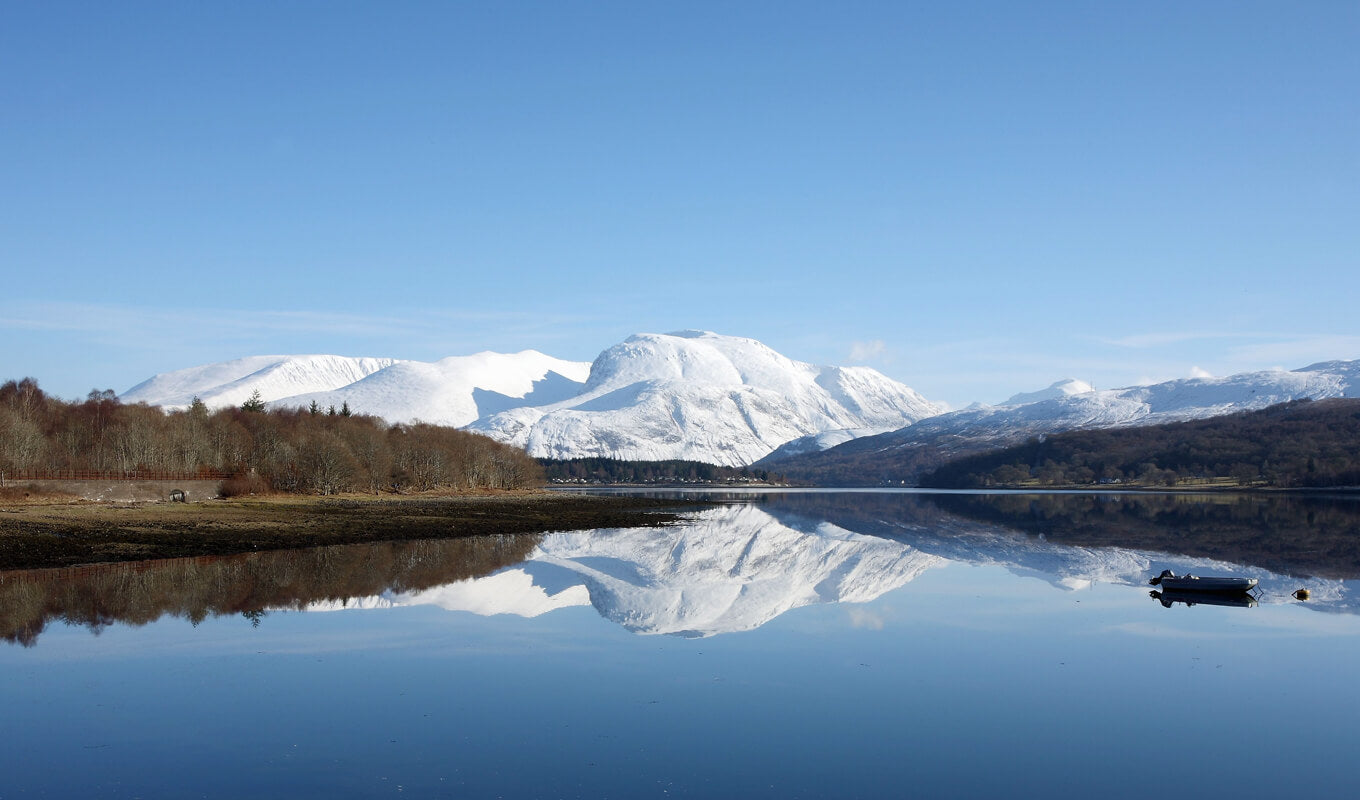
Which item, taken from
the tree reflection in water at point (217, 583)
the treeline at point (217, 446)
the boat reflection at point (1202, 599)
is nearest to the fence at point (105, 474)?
the treeline at point (217, 446)

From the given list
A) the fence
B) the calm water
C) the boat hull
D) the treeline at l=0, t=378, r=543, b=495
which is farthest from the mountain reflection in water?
the treeline at l=0, t=378, r=543, b=495

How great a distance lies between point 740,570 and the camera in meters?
42.8

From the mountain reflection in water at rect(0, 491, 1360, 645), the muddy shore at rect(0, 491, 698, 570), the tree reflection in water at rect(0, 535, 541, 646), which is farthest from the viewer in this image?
the muddy shore at rect(0, 491, 698, 570)

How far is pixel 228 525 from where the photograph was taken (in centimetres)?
5600

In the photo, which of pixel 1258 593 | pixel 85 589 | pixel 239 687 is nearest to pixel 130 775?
pixel 239 687

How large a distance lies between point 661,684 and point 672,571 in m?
22.4

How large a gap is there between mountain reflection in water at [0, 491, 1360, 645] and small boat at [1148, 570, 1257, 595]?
2.52 ft

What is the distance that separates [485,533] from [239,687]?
43347 mm

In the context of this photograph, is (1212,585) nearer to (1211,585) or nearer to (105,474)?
(1211,585)

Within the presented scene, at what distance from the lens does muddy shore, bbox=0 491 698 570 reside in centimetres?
4197

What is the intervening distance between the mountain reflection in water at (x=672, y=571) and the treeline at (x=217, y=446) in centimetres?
4803

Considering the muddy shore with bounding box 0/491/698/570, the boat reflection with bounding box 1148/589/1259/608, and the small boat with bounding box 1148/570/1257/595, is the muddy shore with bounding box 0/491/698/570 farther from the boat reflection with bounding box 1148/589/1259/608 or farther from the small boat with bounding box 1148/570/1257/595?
the small boat with bounding box 1148/570/1257/595

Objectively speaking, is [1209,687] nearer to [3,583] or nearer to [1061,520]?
[3,583]

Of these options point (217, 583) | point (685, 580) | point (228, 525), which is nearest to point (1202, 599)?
point (685, 580)
